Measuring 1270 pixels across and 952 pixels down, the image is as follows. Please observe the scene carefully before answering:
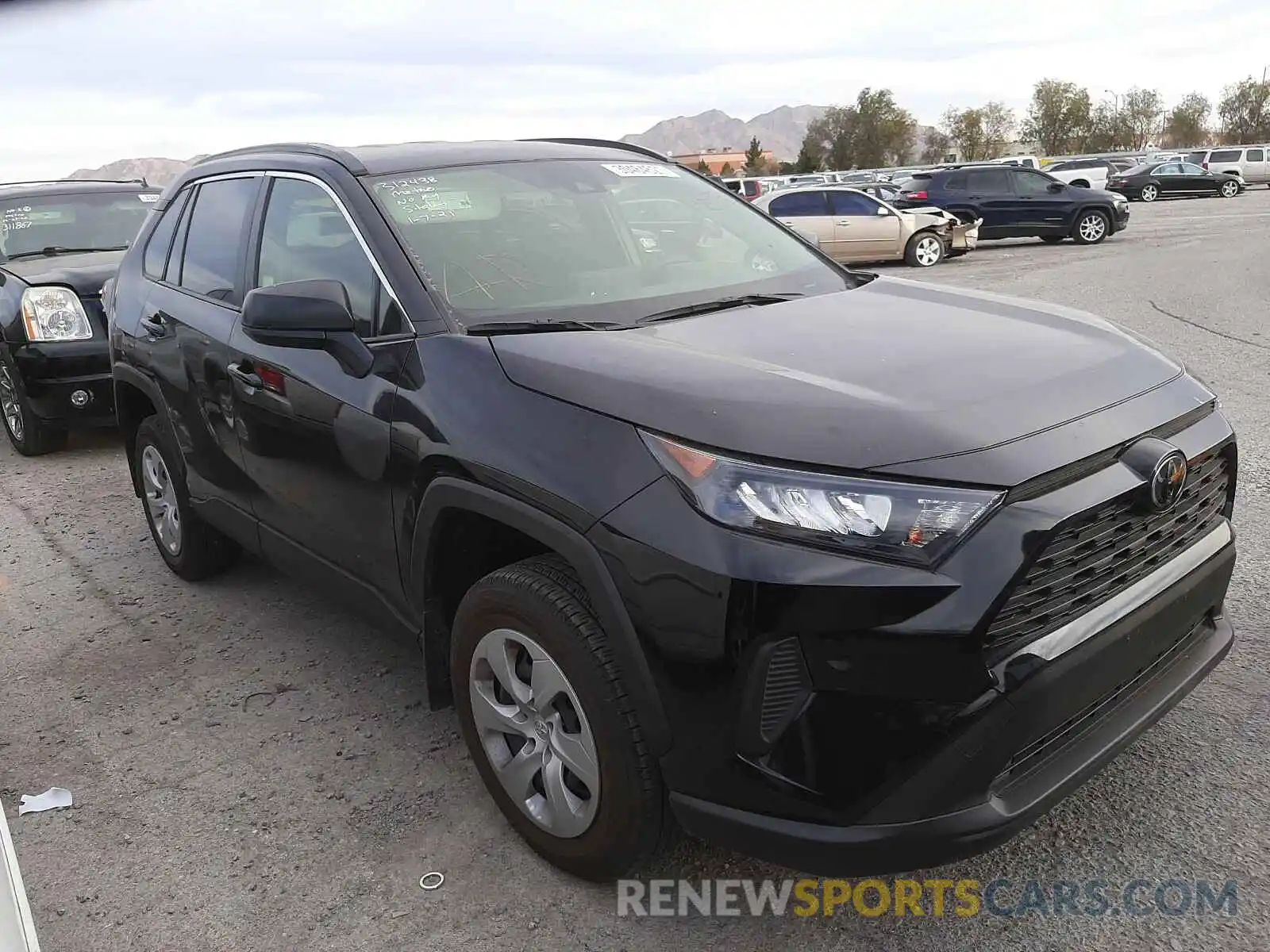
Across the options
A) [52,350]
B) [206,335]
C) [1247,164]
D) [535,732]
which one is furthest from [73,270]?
[1247,164]

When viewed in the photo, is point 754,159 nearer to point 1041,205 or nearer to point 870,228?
point 1041,205

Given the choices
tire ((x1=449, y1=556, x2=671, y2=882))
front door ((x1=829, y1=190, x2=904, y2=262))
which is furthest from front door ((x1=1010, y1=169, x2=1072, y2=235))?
tire ((x1=449, y1=556, x2=671, y2=882))

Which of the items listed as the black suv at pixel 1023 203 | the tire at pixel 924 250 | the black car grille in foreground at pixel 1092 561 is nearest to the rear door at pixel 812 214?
the tire at pixel 924 250

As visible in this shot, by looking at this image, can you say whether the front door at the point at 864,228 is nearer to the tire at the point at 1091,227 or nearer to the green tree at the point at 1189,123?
the tire at the point at 1091,227

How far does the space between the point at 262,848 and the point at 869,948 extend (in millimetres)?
1615

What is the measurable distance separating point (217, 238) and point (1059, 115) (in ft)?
334

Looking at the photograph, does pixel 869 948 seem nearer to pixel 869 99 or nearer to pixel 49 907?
pixel 49 907

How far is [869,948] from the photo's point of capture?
94.2 inches

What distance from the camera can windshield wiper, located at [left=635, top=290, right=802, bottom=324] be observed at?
2982 mm

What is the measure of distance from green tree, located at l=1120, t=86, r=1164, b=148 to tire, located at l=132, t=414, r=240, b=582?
105m

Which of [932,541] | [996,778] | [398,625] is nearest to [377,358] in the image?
[398,625]

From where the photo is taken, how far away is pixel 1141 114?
9562 cm

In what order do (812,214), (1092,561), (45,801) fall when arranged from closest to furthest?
(1092,561)
(45,801)
(812,214)

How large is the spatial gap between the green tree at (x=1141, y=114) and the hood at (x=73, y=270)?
103 m
